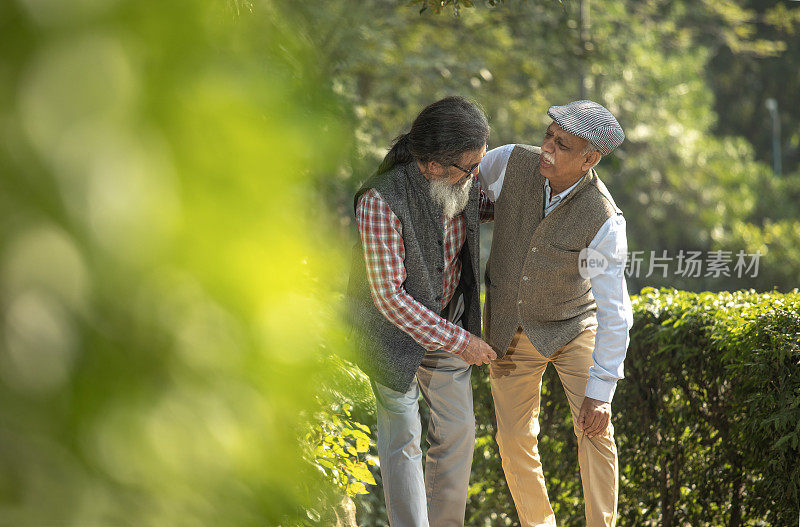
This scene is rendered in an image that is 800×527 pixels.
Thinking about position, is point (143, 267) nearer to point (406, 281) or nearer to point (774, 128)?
point (406, 281)

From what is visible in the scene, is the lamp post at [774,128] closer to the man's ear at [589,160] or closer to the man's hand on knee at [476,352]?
the man's ear at [589,160]

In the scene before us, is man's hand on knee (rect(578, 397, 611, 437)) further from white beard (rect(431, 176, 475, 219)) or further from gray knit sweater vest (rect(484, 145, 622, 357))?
white beard (rect(431, 176, 475, 219))

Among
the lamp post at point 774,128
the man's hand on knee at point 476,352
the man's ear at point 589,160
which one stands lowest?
the lamp post at point 774,128

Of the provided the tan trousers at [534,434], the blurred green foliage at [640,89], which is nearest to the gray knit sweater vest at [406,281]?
the tan trousers at [534,434]

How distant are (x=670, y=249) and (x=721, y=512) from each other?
52.6 ft

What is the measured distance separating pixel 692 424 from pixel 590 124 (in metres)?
1.62

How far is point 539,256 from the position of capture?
3211 mm

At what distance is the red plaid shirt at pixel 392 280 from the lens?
2.88 metres

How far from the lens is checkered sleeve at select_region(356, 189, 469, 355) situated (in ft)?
9.44

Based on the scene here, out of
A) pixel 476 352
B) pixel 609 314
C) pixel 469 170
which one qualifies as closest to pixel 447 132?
pixel 469 170

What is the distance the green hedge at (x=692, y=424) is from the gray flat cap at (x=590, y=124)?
3.42ft

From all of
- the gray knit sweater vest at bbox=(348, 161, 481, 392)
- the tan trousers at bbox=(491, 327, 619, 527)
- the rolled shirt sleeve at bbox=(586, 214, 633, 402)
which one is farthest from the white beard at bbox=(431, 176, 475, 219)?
the tan trousers at bbox=(491, 327, 619, 527)

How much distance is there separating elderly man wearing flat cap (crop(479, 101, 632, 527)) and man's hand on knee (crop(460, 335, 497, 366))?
35 cm

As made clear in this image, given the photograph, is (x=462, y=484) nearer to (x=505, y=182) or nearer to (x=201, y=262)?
(x=505, y=182)
